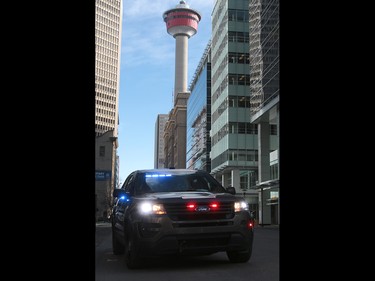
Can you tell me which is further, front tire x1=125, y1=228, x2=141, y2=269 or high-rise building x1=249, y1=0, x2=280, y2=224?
high-rise building x1=249, y1=0, x2=280, y2=224

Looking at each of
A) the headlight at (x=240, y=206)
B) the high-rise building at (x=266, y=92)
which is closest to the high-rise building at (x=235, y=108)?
the high-rise building at (x=266, y=92)

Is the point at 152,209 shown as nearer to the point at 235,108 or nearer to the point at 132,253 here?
the point at 132,253

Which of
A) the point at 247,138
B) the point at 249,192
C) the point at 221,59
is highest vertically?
the point at 221,59

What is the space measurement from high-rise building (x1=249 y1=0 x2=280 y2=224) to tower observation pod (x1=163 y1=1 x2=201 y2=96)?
10867 centimetres

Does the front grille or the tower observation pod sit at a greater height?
the tower observation pod

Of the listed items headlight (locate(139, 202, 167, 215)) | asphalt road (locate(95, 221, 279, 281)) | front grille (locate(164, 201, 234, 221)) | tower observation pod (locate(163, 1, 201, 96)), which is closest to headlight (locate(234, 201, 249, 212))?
front grille (locate(164, 201, 234, 221))

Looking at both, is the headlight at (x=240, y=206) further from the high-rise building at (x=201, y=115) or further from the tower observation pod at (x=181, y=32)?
the tower observation pod at (x=181, y=32)

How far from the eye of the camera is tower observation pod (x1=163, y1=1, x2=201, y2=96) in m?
166

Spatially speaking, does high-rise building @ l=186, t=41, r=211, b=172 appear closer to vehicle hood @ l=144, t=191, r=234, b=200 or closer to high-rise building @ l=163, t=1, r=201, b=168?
high-rise building @ l=163, t=1, r=201, b=168

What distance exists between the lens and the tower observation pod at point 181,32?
166250 mm
